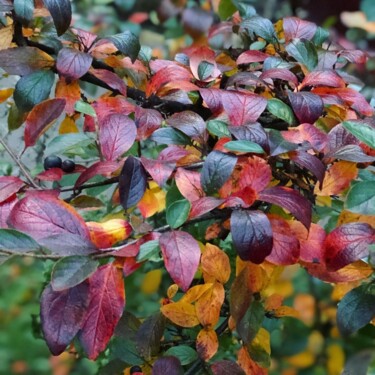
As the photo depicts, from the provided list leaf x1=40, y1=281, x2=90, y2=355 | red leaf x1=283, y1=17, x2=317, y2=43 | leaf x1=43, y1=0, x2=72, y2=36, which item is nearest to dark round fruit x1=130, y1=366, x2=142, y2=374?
leaf x1=40, y1=281, x2=90, y2=355

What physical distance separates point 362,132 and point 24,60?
0.47 meters

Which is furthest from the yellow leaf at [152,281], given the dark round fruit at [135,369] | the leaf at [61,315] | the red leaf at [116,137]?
the leaf at [61,315]

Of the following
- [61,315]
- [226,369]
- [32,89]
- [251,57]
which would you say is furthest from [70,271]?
[251,57]

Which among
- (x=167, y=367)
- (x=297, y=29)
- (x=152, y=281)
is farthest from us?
(x=152, y=281)

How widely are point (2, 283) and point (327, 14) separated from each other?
1860mm

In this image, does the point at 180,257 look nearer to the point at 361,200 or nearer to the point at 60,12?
the point at 361,200

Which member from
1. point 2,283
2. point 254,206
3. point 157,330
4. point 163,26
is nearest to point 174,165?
point 254,206

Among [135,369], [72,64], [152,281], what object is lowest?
[152,281]

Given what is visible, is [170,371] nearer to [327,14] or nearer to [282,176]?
[282,176]

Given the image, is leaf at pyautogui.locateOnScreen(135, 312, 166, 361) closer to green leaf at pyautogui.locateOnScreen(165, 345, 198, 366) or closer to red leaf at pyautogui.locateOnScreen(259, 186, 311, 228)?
green leaf at pyautogui.locateOnScreen(165, 345, 198, 366)

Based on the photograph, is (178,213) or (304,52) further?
(304,52)

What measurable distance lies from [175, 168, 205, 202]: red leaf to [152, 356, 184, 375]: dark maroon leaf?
0.19 m

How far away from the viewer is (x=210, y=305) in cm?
79

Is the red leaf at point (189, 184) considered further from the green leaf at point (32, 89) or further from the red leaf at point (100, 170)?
the green leaf at point (32, 89)
